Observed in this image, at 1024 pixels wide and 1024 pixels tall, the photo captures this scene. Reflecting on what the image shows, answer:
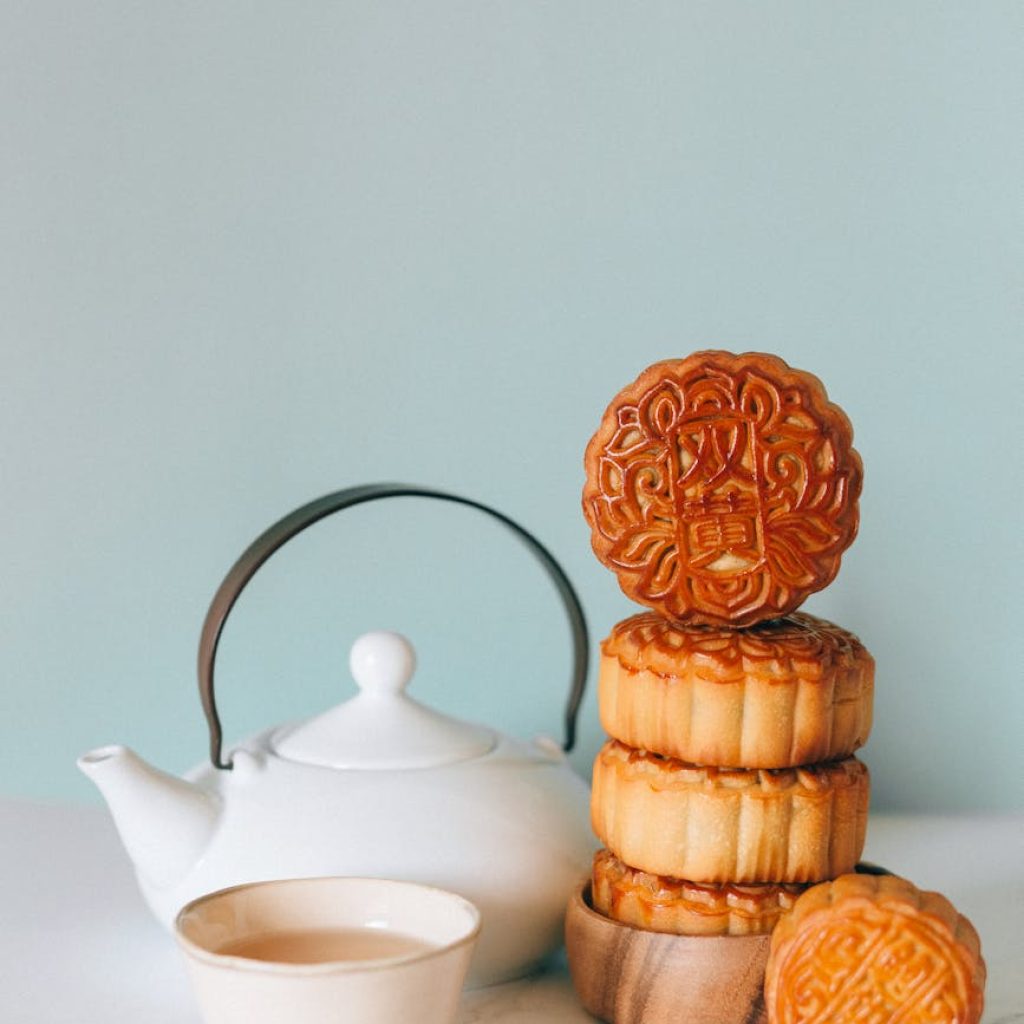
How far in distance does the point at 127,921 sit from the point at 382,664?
247mm

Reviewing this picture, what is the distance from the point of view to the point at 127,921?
0.89 m

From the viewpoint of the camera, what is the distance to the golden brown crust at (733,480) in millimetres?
669

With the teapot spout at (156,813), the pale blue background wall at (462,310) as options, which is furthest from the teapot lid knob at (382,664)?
the pale blue background wall at (462,310)

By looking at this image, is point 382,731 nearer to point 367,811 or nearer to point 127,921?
point 367,811

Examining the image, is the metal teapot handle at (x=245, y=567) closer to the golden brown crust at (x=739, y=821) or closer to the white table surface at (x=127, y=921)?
the white table surface at (x=127, y=921)

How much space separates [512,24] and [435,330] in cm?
25

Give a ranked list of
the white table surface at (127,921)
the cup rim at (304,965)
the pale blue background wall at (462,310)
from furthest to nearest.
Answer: the pale blue background wall at (462,310), the white table surface at (127,921), the cup rim at (304,965)

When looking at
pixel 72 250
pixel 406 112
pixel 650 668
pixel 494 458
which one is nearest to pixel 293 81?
pixel 406 112

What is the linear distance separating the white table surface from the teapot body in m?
0.04

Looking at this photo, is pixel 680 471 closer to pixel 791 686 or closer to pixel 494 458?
pixel 791 686

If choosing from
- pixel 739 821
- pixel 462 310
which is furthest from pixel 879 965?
pixel 462 310

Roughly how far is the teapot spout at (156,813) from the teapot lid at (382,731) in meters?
0.06

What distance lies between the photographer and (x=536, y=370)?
110 centimetres

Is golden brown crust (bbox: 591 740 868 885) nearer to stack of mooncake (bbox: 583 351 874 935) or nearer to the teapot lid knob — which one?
stack of mooncake (bbox: 583 351 874 935)
